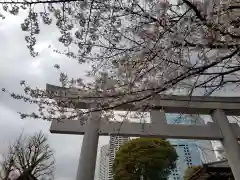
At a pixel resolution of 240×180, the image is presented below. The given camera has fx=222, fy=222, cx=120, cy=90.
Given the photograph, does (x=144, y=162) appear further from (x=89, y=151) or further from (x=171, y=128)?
(x=89, y=151)

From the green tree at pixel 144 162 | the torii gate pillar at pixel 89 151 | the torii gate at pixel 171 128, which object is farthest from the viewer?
the green tree at pixel 144 162

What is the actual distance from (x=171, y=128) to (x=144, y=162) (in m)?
7.85

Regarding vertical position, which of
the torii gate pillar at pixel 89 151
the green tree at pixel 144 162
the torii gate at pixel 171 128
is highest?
the green tree at pixel 144 162

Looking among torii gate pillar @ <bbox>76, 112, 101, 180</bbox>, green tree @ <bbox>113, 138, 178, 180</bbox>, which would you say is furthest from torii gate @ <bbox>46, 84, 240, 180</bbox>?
green tree @ <bbox>113, 138, 178, 180</bbox>

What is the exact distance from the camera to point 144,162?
12680 millimetres

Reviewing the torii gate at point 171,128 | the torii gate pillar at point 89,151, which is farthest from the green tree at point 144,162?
the torii gate pillar at point 89,151

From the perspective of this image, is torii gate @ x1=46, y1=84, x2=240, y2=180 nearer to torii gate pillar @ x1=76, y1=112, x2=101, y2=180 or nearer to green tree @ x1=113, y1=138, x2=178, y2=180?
torii gate pillar @ x1=76, y1=112, x2=101, y2=180

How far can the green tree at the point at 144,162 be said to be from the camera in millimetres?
12781

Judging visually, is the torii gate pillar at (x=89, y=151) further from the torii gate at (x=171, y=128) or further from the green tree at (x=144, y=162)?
the green tree at (x=144, y=162)

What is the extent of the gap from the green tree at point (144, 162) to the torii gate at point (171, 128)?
23.3 ft

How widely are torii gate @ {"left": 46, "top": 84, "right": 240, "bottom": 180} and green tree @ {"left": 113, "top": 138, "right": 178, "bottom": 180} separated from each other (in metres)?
7.11

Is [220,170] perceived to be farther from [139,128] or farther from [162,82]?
[162,82]

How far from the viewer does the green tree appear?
12.8m

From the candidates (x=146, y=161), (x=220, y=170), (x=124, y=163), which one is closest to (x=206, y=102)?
(x=220, y=170)
